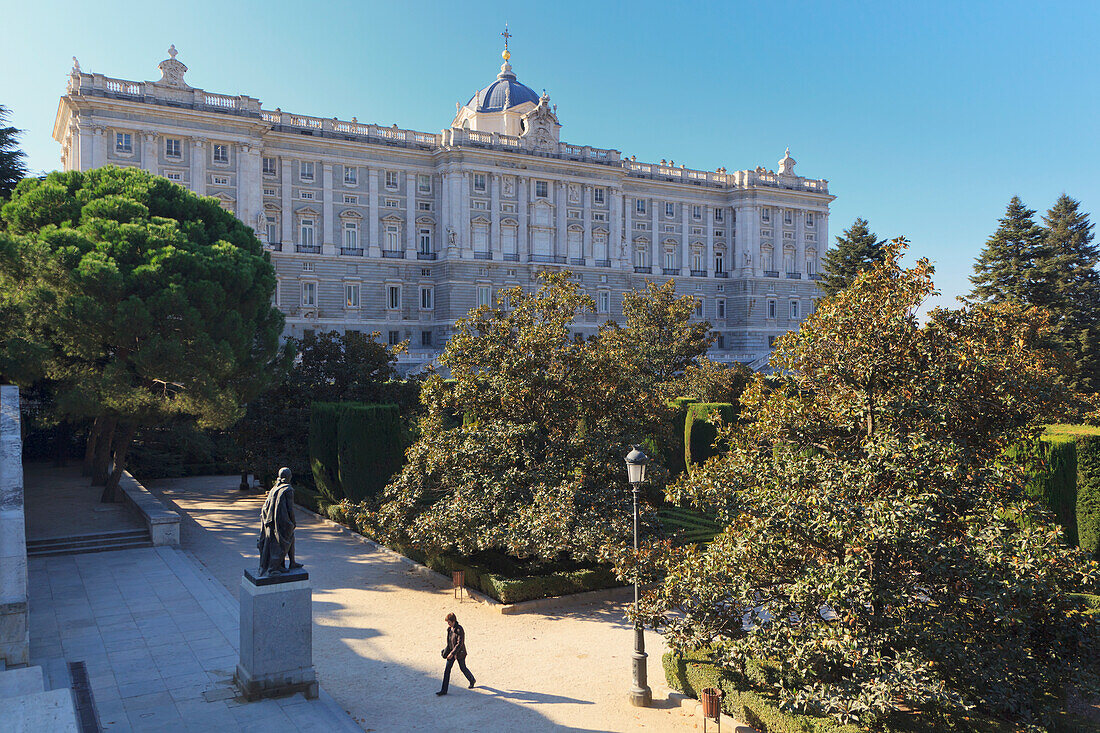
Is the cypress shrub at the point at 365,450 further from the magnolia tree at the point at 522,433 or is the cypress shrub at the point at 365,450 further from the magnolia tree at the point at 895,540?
the magnolia tree at the point at 895,540

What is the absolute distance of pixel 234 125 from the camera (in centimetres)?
5406

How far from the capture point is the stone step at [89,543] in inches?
773

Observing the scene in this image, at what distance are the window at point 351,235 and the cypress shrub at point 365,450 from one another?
128 feet

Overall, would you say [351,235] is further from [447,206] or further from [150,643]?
[150,643]

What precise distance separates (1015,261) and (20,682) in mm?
40291

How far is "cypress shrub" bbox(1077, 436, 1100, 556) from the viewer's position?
54.2ft

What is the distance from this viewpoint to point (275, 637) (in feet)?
37.3

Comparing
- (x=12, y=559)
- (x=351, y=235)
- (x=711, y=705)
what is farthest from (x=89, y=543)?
(x=351, y=235)

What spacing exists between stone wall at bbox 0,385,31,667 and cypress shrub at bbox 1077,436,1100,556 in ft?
65.9

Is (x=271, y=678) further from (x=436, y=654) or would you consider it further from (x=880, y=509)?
(x=880, y=509)

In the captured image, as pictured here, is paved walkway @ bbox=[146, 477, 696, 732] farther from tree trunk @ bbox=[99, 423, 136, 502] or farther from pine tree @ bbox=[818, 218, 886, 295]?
pine tree @ bbox=[818, 218, 886, 295]

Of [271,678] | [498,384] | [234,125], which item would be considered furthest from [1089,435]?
[234,125]

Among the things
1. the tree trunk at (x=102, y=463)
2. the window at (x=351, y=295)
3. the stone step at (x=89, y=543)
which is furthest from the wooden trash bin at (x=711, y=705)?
the window at (x=351, y=295)

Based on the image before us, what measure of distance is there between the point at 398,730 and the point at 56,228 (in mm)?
18161
